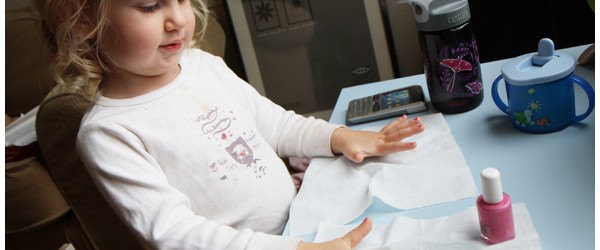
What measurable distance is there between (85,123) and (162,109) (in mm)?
Result: 105

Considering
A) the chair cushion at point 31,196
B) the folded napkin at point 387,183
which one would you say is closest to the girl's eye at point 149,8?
the folded napkin at point 387,183

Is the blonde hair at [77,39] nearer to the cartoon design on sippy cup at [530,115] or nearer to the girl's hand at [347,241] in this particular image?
the girl's hand at [347,241]

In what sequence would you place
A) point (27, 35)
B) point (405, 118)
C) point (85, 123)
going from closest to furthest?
point (85, 123), point (405, 118), point (27, 35)

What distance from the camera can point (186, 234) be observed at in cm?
71

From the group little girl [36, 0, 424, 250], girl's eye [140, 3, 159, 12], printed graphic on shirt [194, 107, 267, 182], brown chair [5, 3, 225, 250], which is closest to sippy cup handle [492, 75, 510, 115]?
little girl [36, 0, 424, 250]

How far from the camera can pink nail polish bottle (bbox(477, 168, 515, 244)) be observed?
0.55 meters

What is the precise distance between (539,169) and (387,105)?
32cm

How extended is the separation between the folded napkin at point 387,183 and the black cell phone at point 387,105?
0.32ft

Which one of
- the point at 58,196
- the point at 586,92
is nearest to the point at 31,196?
the point at 58,196

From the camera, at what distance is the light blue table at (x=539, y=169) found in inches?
23.0

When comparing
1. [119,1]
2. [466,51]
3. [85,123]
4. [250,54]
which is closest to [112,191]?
[85,123]

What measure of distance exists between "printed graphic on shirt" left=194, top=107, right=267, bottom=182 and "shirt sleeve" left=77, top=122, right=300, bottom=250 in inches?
3.5

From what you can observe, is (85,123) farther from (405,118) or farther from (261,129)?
(405,118)

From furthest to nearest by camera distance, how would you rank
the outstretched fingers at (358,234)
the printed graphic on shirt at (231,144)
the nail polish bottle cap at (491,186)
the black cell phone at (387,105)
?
the black cell phone at (387,105) < the printed graphic on shirt at (231,144) < the outstretched fingers at (358,234) < the nail polish bottle cap at (491,186)
